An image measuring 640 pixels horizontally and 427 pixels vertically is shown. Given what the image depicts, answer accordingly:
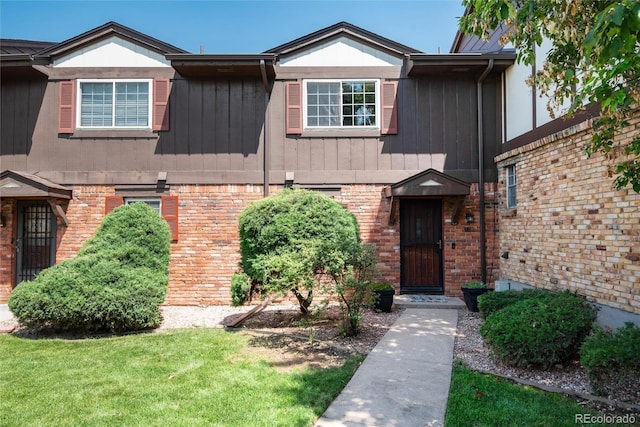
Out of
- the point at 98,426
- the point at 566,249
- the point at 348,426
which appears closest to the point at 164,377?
the point at 98,426

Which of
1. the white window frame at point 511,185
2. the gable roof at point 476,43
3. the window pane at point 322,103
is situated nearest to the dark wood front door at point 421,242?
the white window frame at point 511,185

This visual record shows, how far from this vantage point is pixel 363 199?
325 inches

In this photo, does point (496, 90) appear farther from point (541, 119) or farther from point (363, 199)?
point (363, 199)

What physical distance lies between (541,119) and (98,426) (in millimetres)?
7666

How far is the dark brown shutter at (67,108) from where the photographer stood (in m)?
8.32

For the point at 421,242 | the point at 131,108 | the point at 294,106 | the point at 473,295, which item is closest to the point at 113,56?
the point at 131,108

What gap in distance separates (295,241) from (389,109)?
4.46 meters

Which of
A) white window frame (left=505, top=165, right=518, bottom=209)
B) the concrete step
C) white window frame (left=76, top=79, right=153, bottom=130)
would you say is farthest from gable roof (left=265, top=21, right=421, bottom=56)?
the concrete step

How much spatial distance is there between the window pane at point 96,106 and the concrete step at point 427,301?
7.84 metres

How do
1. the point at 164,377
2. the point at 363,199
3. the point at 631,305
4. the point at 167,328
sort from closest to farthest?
the point at 164,377
the point at 631,305
the point at 167,328
the point at 363,199

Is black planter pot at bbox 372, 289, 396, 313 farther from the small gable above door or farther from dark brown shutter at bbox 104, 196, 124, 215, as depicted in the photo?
dark brown shutter at bbox 104, 196, 124, 215

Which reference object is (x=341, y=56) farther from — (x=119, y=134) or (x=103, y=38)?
(x=103, y=38)

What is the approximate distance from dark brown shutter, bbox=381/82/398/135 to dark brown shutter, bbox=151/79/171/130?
16.3 ft

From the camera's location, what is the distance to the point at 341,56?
8.54 m
